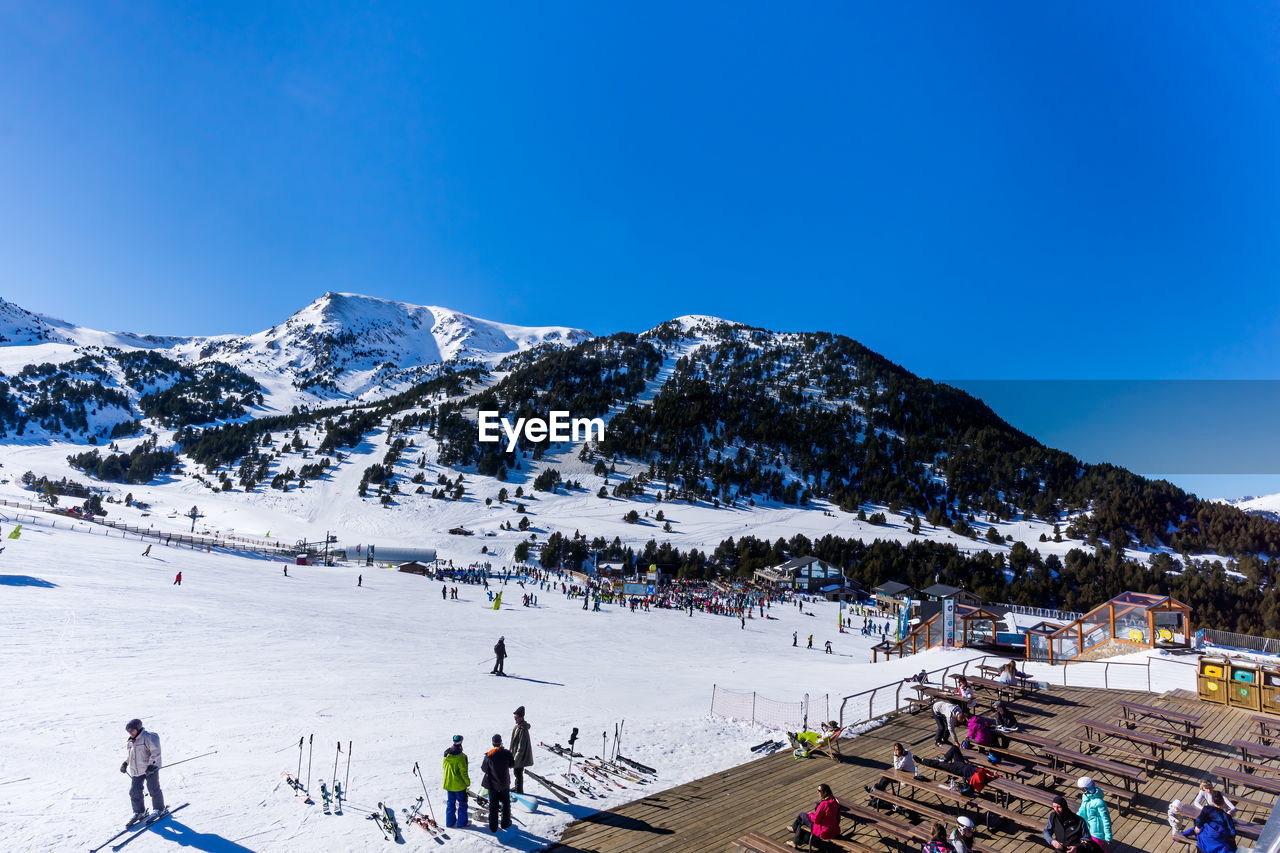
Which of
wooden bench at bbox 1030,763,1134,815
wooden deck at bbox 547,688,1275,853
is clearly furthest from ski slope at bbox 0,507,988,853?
wooden bench at bbox 1030,763,1134,815

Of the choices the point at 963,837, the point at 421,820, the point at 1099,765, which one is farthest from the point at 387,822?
the point at 1099,765

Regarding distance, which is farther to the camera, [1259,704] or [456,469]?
[456,469]

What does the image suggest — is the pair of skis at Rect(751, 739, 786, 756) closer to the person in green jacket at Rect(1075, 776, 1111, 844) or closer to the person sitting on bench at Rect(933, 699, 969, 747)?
the person sitting on bench at Rect(933, 699, 969, 747)

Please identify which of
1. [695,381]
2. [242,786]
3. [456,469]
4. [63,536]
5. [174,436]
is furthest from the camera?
[695,381]

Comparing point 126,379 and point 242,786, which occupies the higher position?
point 126,379

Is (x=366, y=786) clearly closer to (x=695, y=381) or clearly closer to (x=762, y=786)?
(x=762, y=786)

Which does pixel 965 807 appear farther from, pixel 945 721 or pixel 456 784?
pixel 456 784

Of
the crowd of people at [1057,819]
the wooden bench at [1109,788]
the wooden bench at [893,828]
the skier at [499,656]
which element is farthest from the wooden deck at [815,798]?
the skier at [499,656]

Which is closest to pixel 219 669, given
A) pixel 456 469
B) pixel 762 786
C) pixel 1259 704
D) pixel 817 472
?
pixel 762 786
